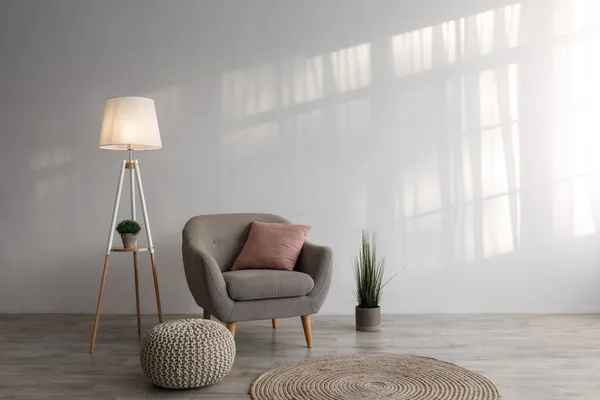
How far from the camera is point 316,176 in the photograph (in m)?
4.79

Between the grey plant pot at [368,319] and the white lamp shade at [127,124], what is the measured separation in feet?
6.21

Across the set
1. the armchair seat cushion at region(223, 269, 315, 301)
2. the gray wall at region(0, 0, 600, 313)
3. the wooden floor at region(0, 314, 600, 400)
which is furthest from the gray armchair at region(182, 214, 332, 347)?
the gray wall at region(0, 0, 600, 313)

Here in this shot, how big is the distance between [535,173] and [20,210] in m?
4.32

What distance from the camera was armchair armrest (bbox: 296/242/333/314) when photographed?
360cm

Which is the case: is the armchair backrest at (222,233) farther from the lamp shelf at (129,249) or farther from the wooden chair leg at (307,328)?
the wooden chair leg at (307,328)

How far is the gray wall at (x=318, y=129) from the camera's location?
188 inches

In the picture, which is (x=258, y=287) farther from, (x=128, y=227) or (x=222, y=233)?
(x=128, y=227)

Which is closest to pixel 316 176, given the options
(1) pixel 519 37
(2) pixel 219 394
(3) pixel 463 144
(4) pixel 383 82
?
(4) pixel 383 82

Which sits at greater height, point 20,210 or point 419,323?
point 20,210

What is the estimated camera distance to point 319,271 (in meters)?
3.64

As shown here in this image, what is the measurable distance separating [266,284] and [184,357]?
822 mm

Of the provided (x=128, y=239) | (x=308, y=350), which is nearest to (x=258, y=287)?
(x=308, y=350)

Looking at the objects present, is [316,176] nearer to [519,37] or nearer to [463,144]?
[463,144]

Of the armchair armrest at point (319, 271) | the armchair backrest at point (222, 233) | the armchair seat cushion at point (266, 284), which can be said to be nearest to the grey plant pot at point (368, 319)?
the armchair armrest at point (319, 271)
